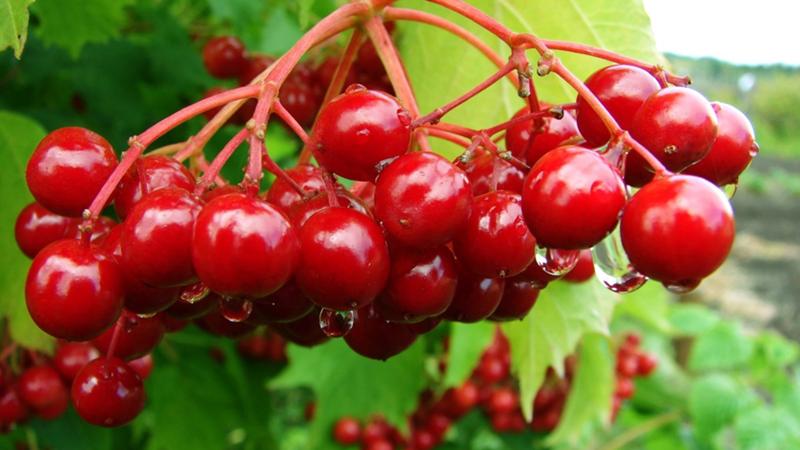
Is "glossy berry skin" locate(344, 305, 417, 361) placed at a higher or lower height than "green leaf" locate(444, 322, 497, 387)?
higher

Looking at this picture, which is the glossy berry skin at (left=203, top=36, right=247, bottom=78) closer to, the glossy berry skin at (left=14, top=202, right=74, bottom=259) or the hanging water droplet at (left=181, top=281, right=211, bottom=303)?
the glossy berry skin at (left=14, top=202, right=74, bottom=259)

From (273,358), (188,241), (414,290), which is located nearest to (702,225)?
(414,290)

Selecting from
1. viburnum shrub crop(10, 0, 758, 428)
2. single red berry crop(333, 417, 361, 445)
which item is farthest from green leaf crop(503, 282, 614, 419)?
single red berry crop(333, 417, 361, 445)

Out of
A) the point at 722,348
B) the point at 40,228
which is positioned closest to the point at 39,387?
the point at 40,228

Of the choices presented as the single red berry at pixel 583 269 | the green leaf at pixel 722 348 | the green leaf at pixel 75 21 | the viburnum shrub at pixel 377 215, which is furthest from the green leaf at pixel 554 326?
the green leaf at pixel 722 348

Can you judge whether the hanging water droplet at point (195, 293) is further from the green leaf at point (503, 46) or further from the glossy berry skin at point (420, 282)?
the green leaf at point (503, 46)

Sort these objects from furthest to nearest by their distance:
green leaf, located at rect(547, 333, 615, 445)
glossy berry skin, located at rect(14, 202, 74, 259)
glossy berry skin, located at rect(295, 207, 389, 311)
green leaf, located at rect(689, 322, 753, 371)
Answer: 1. green leaf, located at rect(689, 322, 753, 371)
2. green leaf, located at rect(547, 333, 615, 445)
3. glossy berry skin, located at rect(14, 202, 74, 259)
4. glossy berry skin, located at rect(295, 207, 389, 311)
